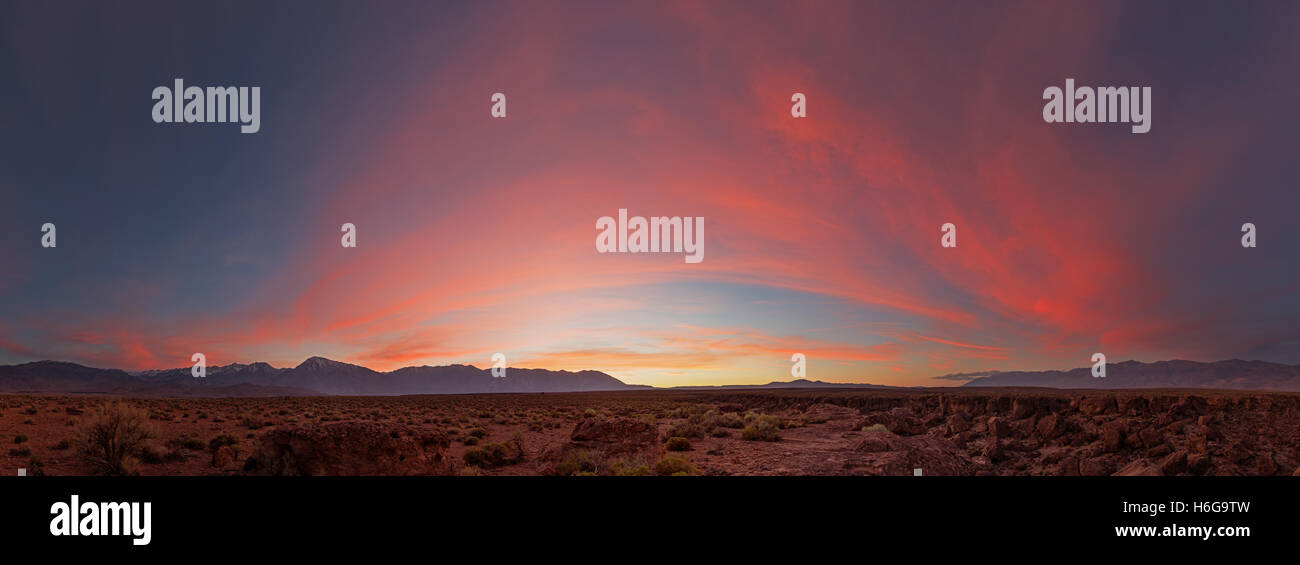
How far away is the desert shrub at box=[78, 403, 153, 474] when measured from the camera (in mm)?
10547

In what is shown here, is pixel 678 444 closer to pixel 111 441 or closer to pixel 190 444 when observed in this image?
pixel 111 441

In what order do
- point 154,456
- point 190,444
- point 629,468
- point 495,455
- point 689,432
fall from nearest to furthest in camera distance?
point 629,468
point 154,456
point 495,455
point 190,444
point 689,432

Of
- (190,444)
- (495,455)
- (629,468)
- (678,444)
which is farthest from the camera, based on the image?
(678,444)

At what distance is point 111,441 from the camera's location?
424 inches

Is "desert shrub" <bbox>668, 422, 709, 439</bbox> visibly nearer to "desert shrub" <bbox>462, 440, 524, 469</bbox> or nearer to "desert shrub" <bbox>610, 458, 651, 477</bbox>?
"desert shrub" <bbox>462, 440, 524, 469</bbox>

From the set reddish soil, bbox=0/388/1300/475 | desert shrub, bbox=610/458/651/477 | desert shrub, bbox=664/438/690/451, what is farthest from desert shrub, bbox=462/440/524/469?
desert shrub, bbox=664/438/690/451

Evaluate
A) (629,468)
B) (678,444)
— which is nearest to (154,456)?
(629,468)

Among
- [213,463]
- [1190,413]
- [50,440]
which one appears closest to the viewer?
[213,463]

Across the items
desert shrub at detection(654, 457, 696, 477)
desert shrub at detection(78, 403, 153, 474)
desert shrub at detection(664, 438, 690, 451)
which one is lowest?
desert shrub at detection(664, 438, 690, 451)
